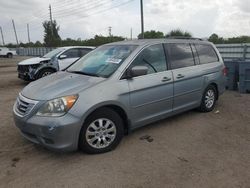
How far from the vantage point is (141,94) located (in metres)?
4.26

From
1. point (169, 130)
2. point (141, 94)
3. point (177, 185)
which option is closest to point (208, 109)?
point (169, 130)

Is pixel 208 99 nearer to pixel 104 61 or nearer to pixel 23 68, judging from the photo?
pixel 104 61

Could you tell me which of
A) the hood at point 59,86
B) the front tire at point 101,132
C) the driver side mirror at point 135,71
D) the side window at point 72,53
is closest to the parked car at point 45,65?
the side window at point 72,53

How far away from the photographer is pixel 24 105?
12.4 feet

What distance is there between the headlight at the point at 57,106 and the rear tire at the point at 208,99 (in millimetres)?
3293

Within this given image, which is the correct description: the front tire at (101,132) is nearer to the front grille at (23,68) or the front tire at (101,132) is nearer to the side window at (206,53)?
the side window at (206,53)

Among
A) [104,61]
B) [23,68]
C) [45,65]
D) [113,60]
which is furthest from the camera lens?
[23,68]

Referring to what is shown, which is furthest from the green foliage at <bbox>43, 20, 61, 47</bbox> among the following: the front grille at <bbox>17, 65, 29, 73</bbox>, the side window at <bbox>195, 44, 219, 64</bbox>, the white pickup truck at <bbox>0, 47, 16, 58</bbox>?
the side window at <bbox>195, 44, 219, 64</bbox>

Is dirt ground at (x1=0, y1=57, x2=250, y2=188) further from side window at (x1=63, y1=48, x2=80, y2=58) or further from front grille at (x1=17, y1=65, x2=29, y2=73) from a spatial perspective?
side window at (x1=63, y1=48, x2=80, y2=58)

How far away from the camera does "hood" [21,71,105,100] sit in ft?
12.0

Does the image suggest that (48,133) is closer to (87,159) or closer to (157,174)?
(87,159)

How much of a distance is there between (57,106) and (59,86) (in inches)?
18.9

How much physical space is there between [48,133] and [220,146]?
2663mm

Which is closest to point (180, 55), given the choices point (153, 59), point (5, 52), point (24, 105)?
point (153, 59)
